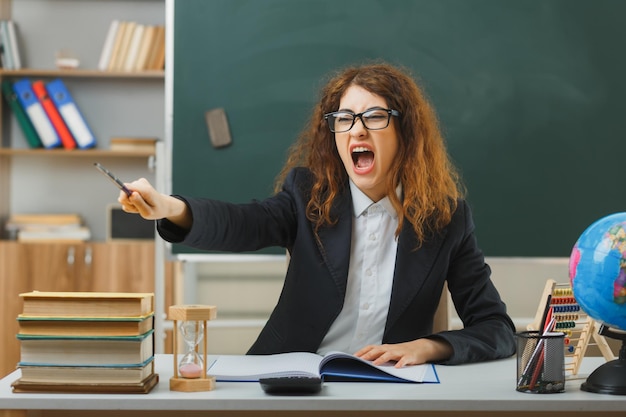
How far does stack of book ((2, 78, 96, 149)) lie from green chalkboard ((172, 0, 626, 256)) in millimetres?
1247

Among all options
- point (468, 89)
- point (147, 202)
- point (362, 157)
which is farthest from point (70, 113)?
point (147, 202)

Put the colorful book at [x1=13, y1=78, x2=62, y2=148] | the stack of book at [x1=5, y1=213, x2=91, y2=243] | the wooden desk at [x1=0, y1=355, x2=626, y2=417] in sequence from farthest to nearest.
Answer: the colorful book at [x1=13, y1=78, x2=62, y2=148]
the stack of book at [x1=5, y1=213, x2=91, y2=243]
the wooden desk at [x1=0, y1=355, x2=626, y2=417]

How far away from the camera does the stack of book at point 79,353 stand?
4.43 ft

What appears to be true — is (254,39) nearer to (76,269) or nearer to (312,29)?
(312,29)

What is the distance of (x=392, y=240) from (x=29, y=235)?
289 centimetres

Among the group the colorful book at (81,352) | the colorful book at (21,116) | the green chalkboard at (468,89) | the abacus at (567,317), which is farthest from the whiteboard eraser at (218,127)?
the colorful book at (81,352)

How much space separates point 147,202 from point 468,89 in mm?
2352

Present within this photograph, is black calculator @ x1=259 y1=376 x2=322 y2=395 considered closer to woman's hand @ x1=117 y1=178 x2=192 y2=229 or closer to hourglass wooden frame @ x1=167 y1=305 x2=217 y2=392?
hourglass wooden frame @ x1=167 y1=305 x2=217 y2=392

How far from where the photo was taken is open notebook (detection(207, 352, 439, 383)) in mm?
1467

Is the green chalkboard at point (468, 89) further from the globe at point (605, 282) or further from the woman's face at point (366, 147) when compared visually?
the globe at point (605, 282)

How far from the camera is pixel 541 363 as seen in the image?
1405mm

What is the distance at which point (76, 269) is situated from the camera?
14.1ft

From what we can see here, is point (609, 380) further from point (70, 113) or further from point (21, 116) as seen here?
point (21, 116)

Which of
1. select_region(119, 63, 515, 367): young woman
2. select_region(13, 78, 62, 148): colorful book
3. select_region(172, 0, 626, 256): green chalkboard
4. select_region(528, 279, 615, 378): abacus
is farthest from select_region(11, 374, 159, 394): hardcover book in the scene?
select_region(13, 78, 62, 148): colorful book
